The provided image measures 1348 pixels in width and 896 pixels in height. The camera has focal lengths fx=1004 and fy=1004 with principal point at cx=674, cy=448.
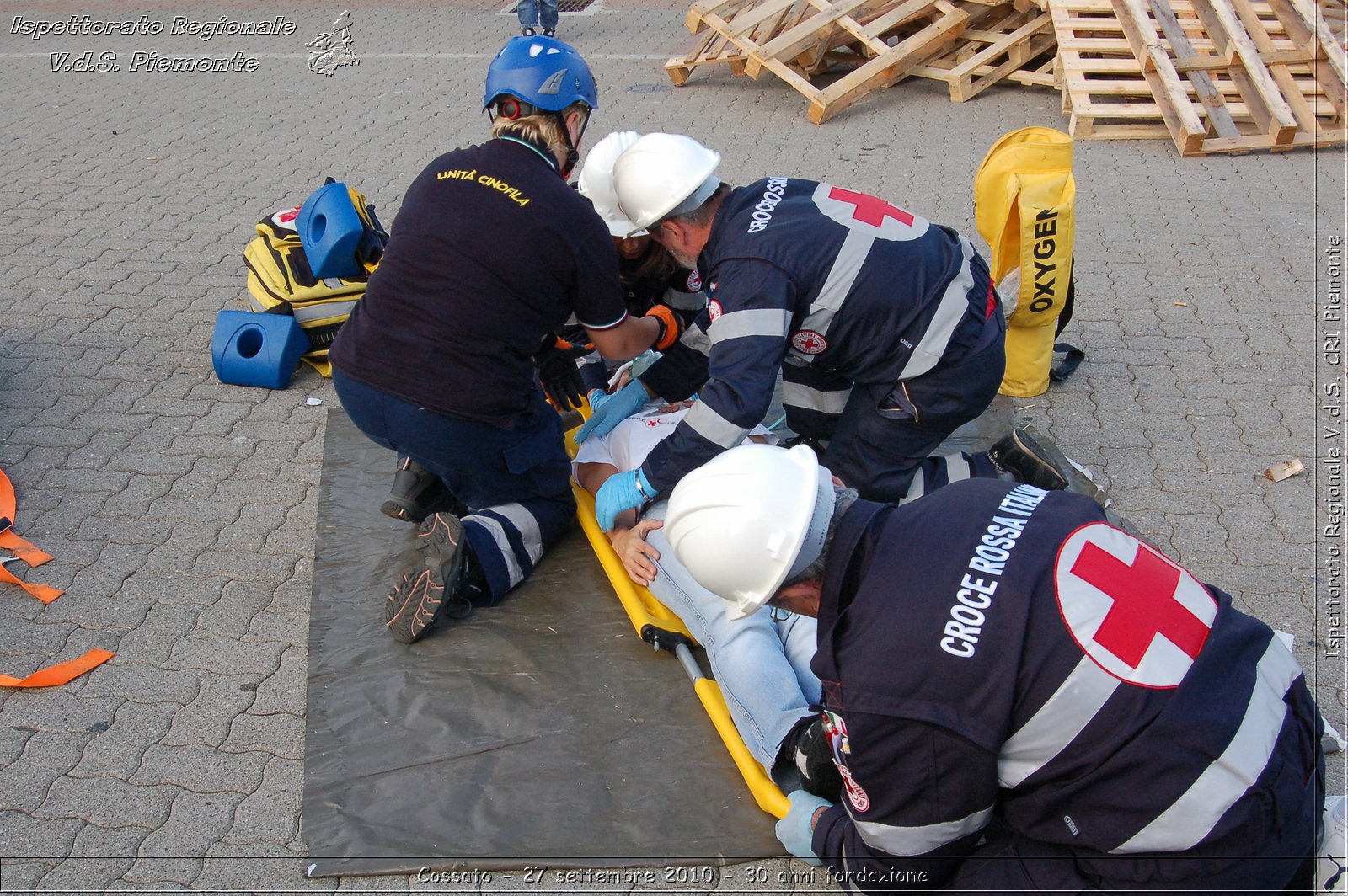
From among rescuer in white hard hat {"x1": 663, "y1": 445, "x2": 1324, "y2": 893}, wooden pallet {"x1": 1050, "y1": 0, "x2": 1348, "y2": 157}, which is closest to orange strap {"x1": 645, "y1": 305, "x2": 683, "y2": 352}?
rescuer in white hard hat {"x1": 663, "y1": 445, "x2": 1324, "y2": 893}

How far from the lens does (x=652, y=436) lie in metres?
3.60

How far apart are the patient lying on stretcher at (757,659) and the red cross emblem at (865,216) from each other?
106cm

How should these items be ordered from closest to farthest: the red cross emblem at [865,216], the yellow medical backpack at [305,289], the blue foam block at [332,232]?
the red cross emblem at [865,216]
the blue foam block at [332,232]
the yellow medical backpack at [305,289]

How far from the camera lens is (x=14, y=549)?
137 inches

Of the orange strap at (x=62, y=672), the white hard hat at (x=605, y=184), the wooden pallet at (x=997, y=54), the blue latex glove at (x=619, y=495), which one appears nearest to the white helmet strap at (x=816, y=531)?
the blue latex glove at (x=619, y=495)

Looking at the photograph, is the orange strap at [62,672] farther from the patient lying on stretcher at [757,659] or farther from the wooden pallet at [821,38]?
the wooden pallet at [821,38]

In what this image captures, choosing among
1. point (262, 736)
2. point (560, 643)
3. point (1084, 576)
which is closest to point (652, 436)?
point (560, 643)

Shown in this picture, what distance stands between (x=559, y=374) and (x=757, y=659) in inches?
62.3

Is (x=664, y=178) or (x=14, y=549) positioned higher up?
(x=664, y=178)

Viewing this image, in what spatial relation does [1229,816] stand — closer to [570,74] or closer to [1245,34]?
[570,74]

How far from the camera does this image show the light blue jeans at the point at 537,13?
916cm

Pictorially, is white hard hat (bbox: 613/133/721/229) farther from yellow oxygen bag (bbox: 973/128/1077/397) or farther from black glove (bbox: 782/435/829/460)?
yellow oxygen bag (bbox: 973/128/1077/397)

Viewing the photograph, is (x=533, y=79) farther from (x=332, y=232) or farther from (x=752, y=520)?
(x=752, y=520)

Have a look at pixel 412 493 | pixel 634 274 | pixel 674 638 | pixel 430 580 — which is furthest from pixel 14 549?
pixel 634 274
